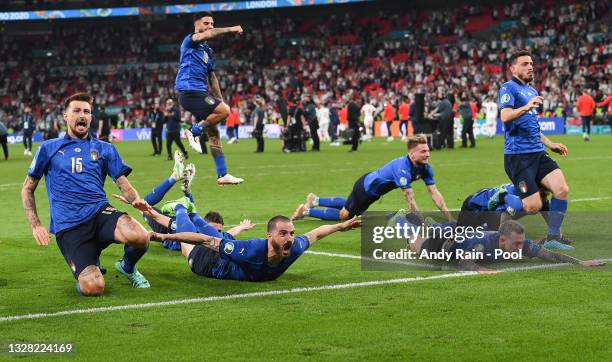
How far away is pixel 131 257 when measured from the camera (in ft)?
29.6

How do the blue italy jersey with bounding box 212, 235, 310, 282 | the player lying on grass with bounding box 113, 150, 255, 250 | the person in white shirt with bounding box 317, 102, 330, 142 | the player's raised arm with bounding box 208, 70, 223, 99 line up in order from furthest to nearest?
the person in white shirt with bounding box 317, 102, 330, 142, the player's raised arm with bounding box 208, 70, 223, 99, the player lying on grass with bounding box 113, 150, 255, 250, the blue italy jersey with bounding box 212, 235, 310, 282

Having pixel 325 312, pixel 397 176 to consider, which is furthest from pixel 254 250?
pixel 397 176

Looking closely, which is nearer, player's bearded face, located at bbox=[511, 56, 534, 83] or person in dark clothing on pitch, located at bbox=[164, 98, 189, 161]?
player's bearded face, located at bbox=[511, 56, 534, 83]

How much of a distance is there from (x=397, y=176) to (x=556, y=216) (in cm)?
203

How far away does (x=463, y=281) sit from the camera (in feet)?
29.1

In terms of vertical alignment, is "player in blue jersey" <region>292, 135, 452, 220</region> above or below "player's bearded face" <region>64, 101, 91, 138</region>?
below

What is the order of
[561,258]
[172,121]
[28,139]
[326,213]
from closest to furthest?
1. [561,258]
2. [326,213]
3. [172,121]
4. [28,139]

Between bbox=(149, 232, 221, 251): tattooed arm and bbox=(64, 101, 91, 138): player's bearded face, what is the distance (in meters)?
1.20

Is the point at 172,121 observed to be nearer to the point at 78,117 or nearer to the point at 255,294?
the point at 78,117

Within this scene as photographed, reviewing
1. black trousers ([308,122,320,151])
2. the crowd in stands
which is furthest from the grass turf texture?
the crowd in stands

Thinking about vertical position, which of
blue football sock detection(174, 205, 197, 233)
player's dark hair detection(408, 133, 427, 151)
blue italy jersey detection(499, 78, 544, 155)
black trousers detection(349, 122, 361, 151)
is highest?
blue italy jersey detection(499, 78, 544, 155)

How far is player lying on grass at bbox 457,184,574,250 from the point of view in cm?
992

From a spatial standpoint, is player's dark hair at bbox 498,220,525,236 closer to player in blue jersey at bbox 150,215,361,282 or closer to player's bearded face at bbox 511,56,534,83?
player in blue jersey at bbox 150,215,361,282

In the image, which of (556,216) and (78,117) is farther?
(556,216)
